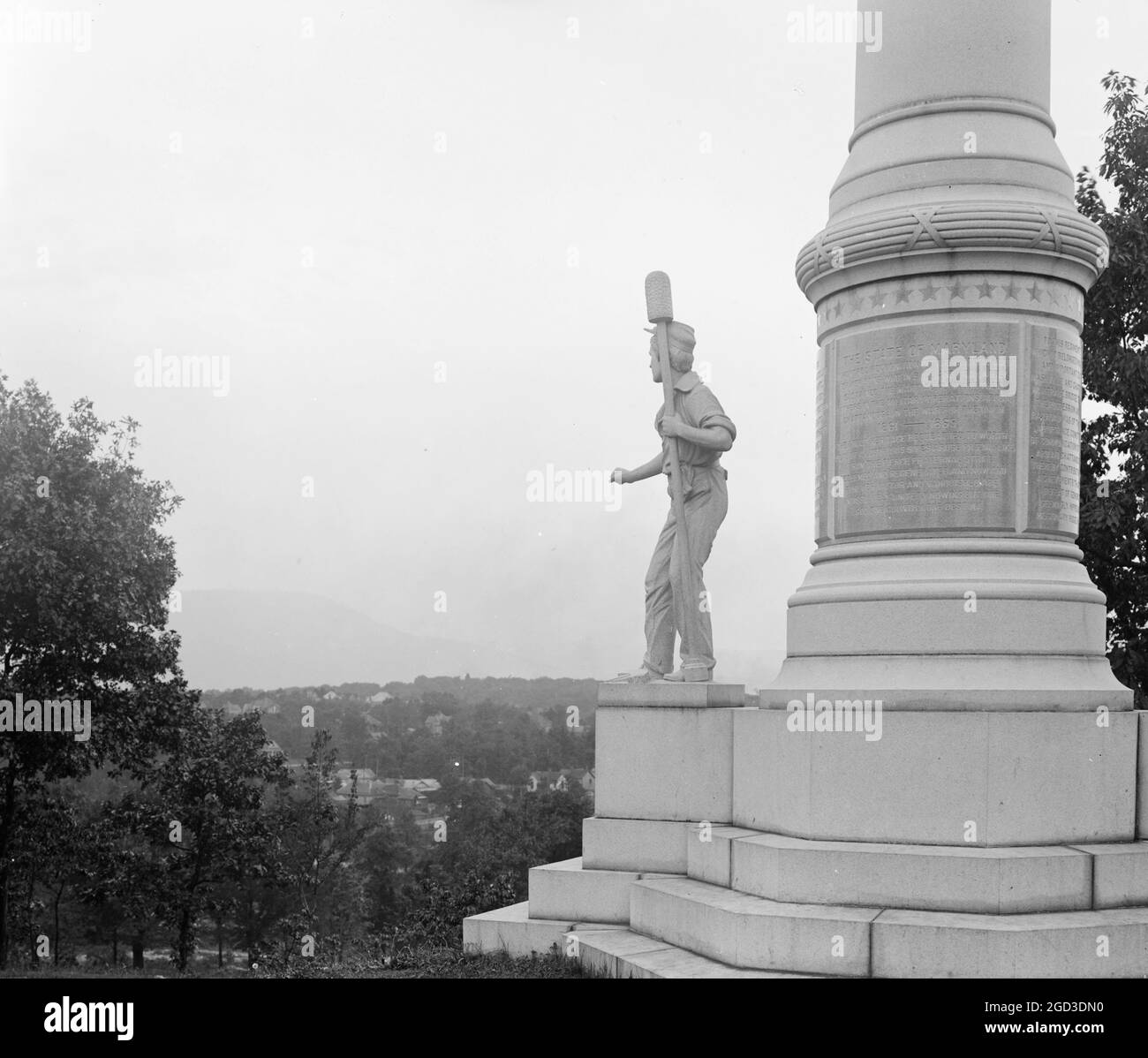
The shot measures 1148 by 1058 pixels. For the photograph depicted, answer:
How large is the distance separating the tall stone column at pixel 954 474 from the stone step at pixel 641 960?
1.16m

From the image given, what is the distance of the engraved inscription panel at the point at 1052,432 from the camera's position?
8.83 metres

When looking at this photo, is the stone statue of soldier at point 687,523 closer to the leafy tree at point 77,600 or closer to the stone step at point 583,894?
the stone step at point 583,894

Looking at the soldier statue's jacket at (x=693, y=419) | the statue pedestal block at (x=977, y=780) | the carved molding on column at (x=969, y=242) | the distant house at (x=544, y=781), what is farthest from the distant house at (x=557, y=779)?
the carved molding on column at (x=969, y=242)

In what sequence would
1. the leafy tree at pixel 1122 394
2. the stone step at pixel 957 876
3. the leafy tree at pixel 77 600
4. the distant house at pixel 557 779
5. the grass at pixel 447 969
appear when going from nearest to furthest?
the stone step at pixel 957 876, the grass at pixel 447 969, the leafy tree at pixel 1122 394, the leafy tree at pixel 77 600, the distant house at pixel 557 779

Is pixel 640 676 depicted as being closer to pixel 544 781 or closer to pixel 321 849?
pixel 321 849

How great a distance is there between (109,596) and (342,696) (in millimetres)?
34610

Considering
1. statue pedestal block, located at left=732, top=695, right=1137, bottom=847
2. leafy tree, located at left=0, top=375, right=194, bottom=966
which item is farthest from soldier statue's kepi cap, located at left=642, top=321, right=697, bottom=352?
leafy tree, located at left=0, top=375, right=194, bottom=966

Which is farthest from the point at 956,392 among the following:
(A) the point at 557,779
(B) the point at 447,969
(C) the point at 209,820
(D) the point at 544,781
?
(D) the point at 544,781

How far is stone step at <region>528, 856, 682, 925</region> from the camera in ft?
30.9

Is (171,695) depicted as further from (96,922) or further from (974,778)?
(96,922)

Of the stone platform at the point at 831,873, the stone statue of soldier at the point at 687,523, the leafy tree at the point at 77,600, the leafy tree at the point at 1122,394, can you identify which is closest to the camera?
the stone platform at the point at 831,873

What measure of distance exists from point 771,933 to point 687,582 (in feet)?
10.7

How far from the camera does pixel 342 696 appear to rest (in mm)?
50594
